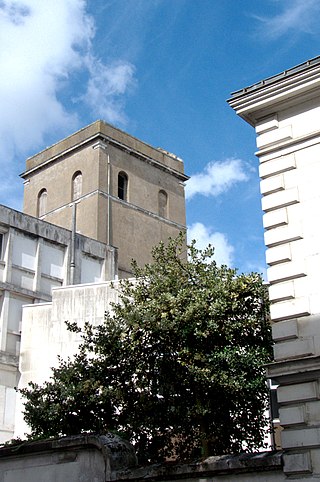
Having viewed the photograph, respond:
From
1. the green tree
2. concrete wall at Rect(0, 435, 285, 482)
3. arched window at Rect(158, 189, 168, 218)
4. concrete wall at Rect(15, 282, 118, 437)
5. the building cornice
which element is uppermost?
arched window at Rect(158, 189, 168, 218)

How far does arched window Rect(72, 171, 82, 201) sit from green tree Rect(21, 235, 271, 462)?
2591cm

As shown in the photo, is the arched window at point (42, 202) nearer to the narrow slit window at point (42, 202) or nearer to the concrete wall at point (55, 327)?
the narrow slit window at point (42, 202)

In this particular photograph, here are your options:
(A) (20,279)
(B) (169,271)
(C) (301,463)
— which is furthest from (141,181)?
(C) (301,463)

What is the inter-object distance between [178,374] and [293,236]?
6.03 metres

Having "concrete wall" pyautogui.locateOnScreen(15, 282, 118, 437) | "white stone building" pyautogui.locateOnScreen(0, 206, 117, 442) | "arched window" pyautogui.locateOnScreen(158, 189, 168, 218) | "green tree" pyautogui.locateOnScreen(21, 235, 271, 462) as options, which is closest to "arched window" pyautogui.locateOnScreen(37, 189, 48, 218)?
"arched window" pyautogui.locateOnScreen(158, 189, 168, 218)

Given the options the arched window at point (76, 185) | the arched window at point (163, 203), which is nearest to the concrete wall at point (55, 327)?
the arched window at point (76, 185)

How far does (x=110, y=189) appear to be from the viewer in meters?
43.8

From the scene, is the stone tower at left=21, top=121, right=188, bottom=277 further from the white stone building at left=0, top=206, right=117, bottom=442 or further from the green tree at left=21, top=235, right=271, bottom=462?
the green tree at left=21, top=235, right=271, bottom=462

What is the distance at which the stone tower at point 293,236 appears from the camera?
1146cm

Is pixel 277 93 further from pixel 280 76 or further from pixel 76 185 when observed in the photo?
pixel 76 185

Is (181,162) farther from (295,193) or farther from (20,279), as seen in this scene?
(295,193)

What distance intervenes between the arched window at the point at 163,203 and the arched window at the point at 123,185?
2934mm

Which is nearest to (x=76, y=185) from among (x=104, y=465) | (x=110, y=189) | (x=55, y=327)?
(x=110, y=189)

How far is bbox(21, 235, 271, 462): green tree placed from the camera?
17.5 metres
